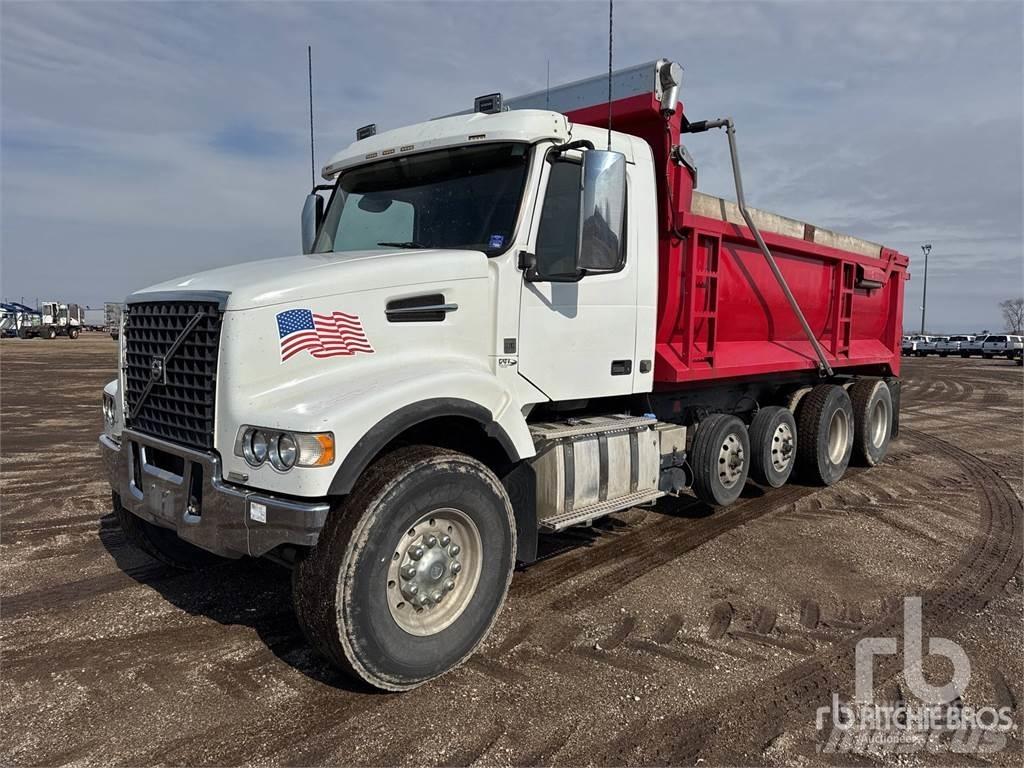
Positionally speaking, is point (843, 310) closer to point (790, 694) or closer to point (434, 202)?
point (434, 202)

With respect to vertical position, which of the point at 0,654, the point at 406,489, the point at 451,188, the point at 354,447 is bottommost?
the point at 0,654

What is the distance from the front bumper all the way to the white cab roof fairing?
7.75 ft

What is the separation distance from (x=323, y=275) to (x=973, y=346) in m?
54.1

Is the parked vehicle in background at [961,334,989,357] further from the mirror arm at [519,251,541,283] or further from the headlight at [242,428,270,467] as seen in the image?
the headlight at [242,428,270,467]

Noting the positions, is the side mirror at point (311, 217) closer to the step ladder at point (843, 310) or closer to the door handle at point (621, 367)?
the door handle at point (621, 367)

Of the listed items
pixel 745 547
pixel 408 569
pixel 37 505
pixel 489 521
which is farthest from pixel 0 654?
pixel 745 547

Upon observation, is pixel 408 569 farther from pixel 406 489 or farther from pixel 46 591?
pixel 46 591

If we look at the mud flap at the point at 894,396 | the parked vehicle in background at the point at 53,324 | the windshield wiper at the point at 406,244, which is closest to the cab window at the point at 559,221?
the windshield wiper at the point at 406,244

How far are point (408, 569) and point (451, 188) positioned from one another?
93.7 inches

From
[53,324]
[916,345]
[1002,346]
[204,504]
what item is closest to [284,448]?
[204,504]

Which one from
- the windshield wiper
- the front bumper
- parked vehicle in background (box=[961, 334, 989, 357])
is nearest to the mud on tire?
the front bumper

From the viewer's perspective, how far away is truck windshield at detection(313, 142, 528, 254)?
4.21m

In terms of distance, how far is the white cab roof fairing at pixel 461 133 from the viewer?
13.8 ft

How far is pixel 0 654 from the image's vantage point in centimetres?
372
